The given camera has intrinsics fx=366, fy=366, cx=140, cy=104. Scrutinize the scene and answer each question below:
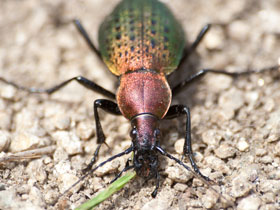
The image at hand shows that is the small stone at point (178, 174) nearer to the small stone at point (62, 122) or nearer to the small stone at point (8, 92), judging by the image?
the small stone at point (62, 122)

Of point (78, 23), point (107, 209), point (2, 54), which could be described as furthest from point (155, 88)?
point (2, 54)

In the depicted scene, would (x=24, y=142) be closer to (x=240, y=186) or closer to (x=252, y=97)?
(x=240, y=186)

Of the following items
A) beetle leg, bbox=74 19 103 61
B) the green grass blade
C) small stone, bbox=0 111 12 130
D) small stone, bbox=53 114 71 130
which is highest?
beetle leg, bbox=74 19 103 61

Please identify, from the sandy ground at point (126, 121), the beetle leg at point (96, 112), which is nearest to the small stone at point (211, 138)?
the sandy ground at point (126, 121)

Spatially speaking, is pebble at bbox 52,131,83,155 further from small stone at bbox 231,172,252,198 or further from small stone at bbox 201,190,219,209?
small stone at bbox 231,172,252,198

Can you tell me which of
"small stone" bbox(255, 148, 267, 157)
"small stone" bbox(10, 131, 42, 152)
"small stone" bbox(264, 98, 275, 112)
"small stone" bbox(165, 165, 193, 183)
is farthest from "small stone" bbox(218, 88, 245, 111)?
"small stone" bbox(10, 131, 42, 152)

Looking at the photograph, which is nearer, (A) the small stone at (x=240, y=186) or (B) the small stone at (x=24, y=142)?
(A) the small stone at (x=240, y=186)

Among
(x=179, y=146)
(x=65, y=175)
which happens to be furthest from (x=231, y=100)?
(x=65, y=175)
